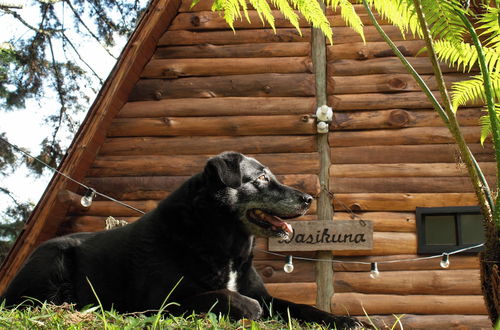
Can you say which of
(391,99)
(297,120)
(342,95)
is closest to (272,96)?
(297,120)

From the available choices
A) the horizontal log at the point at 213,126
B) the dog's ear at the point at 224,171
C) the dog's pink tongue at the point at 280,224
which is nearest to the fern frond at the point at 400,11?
the dog's ear at the point at 224,171

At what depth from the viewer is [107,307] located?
334cm

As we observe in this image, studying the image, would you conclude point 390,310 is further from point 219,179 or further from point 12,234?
point 12,234

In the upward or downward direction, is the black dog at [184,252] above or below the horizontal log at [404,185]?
below

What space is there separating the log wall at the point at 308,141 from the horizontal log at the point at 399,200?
0.4 inches

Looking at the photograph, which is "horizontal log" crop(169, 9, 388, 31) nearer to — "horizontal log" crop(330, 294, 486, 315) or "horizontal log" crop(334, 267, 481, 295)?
"horizontal log" crop(334, 267, 481, 295)

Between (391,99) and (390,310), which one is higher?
(391,99)

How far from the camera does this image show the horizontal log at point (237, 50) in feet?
21.4

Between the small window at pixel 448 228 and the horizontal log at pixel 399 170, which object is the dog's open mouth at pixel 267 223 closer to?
the horizontal log at pixel 399 170

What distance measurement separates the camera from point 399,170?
6051 mm

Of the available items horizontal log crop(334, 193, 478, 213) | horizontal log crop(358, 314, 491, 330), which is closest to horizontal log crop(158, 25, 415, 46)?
horizontal log crop(334, 193, 478, 213)

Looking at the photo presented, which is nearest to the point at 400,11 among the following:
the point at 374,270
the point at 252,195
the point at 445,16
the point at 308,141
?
the point at 445,16

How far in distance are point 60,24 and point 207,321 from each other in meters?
11.4

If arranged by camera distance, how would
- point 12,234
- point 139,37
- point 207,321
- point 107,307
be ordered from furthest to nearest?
1. point 12,234
2. point 139,37
3. point 107,307
4. point 207,321
